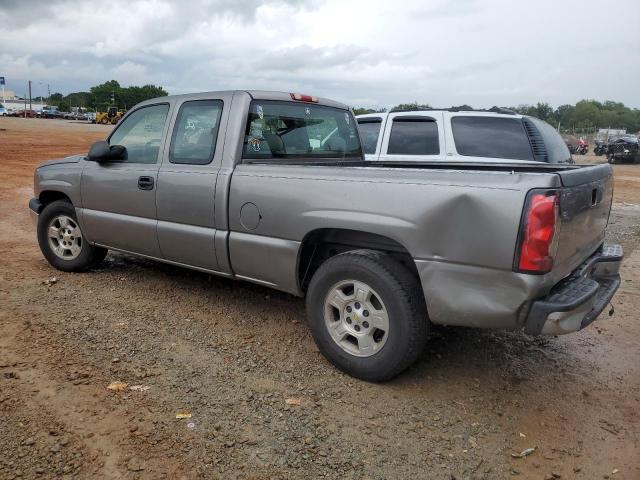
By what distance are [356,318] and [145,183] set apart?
90.9 inches

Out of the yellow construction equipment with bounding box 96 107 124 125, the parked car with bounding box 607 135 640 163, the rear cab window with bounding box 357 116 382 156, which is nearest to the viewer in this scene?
the rear cab window with bounding box 357 116 382 156

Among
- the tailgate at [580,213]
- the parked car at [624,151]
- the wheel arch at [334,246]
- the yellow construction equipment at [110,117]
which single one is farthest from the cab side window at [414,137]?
the yellow construction equipment at [110,117]

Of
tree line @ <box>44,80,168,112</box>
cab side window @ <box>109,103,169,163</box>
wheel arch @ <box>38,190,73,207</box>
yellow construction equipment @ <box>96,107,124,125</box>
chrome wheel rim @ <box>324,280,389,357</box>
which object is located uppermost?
tree line @ <box>44,80,168,112</box>

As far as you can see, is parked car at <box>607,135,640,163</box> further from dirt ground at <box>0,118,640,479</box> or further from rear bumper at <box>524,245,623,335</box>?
rear bumper at <box>524,245,623,335</box>

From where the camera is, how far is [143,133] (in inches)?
193

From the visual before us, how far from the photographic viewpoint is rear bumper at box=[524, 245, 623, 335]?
2834mm

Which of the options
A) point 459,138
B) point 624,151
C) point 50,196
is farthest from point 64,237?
point 624,151

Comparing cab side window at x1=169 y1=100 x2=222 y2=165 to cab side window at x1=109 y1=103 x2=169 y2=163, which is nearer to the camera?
cab side window at x1=169 y1=100 x2=222 y2=165

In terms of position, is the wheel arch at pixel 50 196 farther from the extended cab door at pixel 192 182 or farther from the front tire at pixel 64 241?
the extended cab door at pixel 192 182

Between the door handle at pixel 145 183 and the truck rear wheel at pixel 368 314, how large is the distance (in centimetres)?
Result: 186

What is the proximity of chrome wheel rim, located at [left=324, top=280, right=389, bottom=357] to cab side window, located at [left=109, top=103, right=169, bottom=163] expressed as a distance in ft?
7.13

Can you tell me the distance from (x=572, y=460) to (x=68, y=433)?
2647 mm

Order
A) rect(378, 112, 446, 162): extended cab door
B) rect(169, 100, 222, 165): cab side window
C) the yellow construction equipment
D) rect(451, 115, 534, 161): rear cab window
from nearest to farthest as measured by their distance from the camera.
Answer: rect(169, 100, 222, 165): cab side window, rect(451, 115, 534, 161): rear cab window, rect(378, 112, 446, 162): extended cab door, the yellow construction equipment

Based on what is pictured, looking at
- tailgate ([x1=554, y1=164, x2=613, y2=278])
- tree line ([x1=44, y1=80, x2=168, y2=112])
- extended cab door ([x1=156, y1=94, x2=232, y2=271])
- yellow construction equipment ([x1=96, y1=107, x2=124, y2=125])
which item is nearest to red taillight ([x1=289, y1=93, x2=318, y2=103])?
extended cab door ([x1=156, y1=94, x2=232, y2=271])
